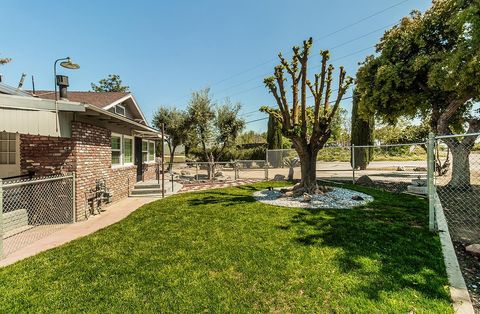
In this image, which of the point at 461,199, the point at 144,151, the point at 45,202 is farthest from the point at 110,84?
the point at 461,199

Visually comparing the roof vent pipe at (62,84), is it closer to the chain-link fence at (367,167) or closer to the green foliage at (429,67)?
the chain-link fence at (367,167)

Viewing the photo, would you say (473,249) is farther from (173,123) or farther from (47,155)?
(173,123)

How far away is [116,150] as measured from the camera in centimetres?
959

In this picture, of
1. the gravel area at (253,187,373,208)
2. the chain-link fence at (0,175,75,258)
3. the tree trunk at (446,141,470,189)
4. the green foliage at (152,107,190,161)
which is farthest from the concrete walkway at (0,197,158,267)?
the tree trunk at (446,141,470,189)

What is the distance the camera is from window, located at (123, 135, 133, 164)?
33.9 ft

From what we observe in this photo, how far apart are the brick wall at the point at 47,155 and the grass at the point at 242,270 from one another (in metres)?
2.40

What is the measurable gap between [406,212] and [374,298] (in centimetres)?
465

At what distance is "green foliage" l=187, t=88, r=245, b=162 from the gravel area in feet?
31.5

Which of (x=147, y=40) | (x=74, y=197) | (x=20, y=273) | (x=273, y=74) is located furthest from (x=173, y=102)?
(x=20, y=273)

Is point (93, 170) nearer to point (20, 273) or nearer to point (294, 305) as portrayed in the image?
point (20, 273)

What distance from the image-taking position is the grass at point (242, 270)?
2711 millimetres

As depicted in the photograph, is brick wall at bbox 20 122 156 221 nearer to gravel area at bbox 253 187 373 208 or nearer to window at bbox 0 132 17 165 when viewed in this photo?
window at bbox 0 132 17 165

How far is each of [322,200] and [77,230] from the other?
22.8 ft

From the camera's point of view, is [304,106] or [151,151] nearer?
[304,106]
